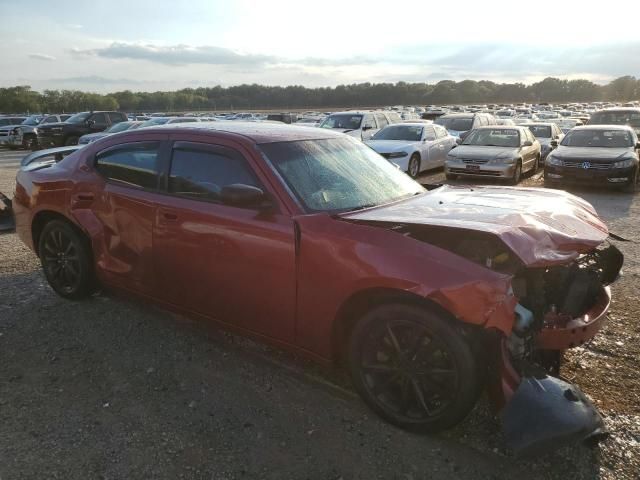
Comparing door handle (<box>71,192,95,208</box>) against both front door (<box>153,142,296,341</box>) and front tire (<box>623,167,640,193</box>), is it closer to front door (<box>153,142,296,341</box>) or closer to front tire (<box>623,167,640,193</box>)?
front door (<box>153,142,296,341</box>)

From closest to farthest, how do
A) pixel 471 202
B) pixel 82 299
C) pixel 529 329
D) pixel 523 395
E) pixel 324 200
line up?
1. pixel 523 395
2. pixel 529 329
3. pixel 324 200
4. pixel 471 202
5. pixel 82 299

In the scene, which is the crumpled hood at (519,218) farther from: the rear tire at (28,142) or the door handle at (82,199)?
the rear tire at (28,142)

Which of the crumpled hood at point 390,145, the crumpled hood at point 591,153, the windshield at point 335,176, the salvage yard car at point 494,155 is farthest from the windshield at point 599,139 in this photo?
the windshield at point 335,176

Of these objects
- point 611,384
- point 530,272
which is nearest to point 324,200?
point 530,272

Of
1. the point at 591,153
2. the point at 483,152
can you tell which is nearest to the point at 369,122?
the point at 483,152

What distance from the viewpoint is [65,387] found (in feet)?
10.8

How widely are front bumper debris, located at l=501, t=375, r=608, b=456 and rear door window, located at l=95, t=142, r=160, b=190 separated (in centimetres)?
283

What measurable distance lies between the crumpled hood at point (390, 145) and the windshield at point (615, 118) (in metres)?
7.21

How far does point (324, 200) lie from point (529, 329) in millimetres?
1423

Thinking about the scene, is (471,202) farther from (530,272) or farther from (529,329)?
(529,329)

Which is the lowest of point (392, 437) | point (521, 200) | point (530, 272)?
point (392, 437)

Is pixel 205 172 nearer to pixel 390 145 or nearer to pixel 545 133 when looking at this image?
pixel 390 145

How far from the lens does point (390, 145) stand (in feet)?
43.3

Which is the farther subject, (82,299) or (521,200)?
(82,299)
